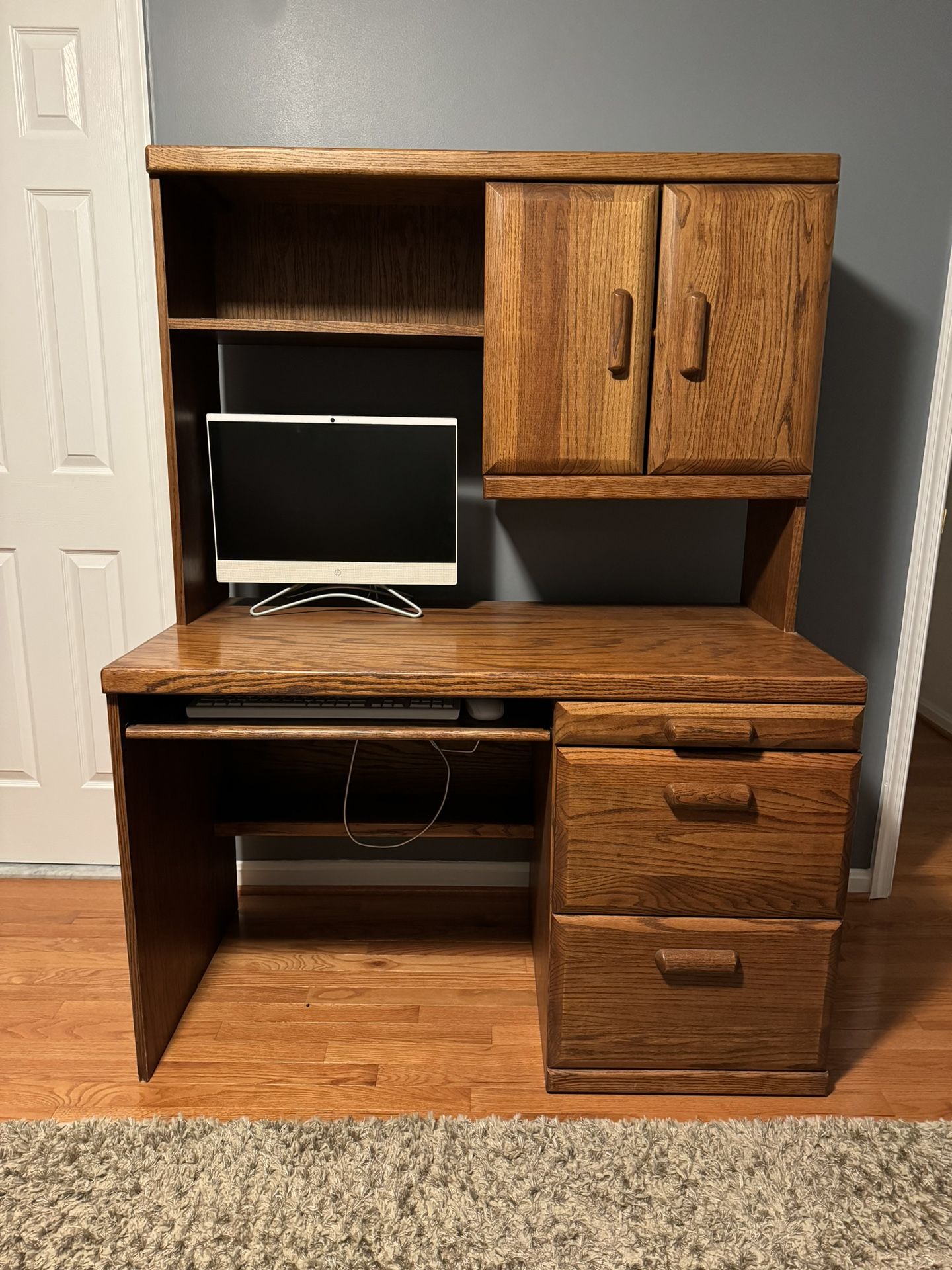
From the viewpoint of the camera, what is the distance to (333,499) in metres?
1.75

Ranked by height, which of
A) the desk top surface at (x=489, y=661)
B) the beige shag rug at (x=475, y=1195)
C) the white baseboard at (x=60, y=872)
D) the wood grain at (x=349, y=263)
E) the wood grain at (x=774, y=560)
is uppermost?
the wood grain at (x=349, y=263)

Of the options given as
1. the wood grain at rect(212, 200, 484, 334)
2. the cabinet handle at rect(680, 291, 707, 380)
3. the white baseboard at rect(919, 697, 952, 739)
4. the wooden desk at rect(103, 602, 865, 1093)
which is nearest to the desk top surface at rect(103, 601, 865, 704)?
the wooden desk at rect(103, 602, 865, 1093)

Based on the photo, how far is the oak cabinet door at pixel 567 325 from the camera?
1.47 meters

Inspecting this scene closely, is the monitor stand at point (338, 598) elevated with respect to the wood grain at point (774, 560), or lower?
lower

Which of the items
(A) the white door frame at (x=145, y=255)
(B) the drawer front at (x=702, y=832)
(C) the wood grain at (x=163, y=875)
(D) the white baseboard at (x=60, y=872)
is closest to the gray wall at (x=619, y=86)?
(A) the white door frame at (x=145, y=255)

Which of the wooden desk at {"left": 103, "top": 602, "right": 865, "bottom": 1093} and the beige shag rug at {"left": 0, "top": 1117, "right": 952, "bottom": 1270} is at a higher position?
the wooden desk at {"left": 103, "top": 602, "right": 865, "bottom": 1093}

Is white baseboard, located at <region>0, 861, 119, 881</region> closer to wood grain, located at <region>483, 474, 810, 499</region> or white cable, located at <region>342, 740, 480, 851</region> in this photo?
white cable, located at <region>342, 740, 480, 851</region>

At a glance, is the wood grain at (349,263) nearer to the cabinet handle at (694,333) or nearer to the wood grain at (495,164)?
the wood grain at (495,164)

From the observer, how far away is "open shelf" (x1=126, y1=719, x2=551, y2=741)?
4.51ft

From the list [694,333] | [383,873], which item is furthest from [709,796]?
[383,873]

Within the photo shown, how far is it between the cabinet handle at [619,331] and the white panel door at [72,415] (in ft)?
3.67

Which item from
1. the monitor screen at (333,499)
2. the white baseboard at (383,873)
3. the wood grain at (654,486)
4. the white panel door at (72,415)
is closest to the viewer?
the wood grain at (654,486)

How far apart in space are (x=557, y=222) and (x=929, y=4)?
105cm

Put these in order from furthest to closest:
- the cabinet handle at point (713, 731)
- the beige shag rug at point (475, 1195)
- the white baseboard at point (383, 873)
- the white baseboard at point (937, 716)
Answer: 1. the white baseboard at point (937, 716)
2. the white baseboard at point (383, 873)
3. the cabinet handle at point (713, 731)
4. the beige shag rug at point (475, 1195)
